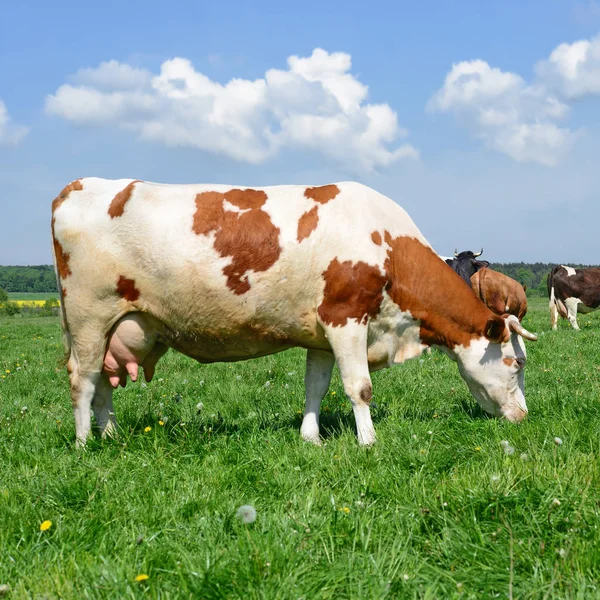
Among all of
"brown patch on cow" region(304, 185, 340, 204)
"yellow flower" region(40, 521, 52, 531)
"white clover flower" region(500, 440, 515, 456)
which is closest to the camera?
"yellow flower" region(40, 521, 52, 531)

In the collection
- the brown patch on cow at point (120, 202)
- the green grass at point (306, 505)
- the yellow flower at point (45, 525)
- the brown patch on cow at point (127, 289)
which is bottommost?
the green grass at point (306, 505)

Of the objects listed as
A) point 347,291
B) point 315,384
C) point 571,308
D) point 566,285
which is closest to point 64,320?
point 315,384

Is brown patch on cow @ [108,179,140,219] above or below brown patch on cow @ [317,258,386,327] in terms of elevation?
above

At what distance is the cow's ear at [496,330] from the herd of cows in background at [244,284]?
0.01 metres

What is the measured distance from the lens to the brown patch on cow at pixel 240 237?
228 inches

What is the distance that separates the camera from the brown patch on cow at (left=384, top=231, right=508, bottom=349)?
6.29m

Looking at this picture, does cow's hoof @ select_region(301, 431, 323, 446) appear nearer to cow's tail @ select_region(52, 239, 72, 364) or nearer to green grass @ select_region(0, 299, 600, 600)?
green grass @ select_region(0, 299, 600, 600)

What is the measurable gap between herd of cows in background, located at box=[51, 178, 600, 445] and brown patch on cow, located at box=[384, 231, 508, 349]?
1 cm

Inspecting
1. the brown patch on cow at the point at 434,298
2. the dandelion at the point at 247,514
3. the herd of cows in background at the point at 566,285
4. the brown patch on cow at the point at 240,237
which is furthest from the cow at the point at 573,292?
the dandelion at the point at 247,514

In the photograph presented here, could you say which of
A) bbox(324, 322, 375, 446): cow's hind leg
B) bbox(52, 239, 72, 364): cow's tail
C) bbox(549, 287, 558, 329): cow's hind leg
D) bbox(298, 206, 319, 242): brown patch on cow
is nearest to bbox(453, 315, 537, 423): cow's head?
bbox(324, 322, 375, 446): cow's hind leg

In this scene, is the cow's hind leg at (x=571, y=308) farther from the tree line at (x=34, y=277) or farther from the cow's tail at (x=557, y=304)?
the tree line at (x=34, y=277)

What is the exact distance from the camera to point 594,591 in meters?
2.82

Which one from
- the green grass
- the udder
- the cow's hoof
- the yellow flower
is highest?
the udder

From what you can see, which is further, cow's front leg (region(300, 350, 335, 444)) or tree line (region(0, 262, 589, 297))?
tree line (region(0, 262, 589, 297))
